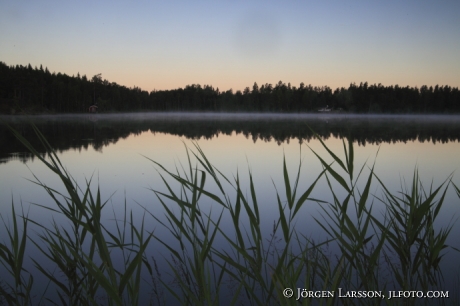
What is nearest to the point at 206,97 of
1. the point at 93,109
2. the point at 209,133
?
the point at 93,109

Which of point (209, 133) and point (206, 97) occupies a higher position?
point (206, 97)

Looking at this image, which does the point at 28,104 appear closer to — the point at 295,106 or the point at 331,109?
the point at 295,106

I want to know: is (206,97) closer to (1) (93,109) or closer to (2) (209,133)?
(1) (93,109)

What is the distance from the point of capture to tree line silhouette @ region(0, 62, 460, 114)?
6203 cm

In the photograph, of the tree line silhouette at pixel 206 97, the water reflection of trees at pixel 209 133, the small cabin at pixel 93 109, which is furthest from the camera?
the small cabin at pixel 93 109

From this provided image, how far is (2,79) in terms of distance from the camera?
57.2 m

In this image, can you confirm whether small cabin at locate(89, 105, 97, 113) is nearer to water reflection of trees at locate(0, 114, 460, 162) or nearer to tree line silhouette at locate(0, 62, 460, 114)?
tree line silhouette at locate(0, 62, 460, 114)

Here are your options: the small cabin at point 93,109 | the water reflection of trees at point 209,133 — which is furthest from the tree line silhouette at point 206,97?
the water reflection of trees at point 209,133

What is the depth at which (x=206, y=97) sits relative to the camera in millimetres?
107188

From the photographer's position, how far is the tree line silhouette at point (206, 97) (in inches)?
2442

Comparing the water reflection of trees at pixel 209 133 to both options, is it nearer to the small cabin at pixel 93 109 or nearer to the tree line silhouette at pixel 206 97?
the tree line silhouette at pixel 206 97

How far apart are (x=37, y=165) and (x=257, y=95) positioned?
310 ft

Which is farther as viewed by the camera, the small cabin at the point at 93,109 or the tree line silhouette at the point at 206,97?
the small cabin at the point at 93,109

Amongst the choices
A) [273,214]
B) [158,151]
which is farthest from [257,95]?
[273,214]
